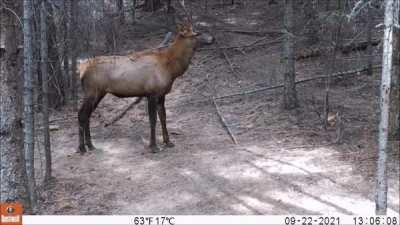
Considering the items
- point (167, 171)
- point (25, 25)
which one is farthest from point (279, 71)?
point (25, 25)

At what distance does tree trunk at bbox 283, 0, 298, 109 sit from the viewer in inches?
425

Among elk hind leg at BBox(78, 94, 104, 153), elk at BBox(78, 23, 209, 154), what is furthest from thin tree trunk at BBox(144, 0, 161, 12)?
elk hind leg at BBox(78, 94, 104, 153)

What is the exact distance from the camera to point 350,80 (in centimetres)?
1270

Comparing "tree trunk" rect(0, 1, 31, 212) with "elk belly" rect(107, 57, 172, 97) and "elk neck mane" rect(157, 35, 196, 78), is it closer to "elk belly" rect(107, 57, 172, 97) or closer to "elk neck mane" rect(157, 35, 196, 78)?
"elk belly" rect(107, 57, 172, 97)

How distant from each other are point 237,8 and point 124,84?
34.0 feet

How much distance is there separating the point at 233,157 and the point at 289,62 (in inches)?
117

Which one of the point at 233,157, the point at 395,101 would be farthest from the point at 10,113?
the point at 395,101

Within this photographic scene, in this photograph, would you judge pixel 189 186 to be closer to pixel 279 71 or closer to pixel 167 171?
pixel 167 171

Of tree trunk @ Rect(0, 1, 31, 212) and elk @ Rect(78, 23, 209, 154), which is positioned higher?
tree trunk @ Rect(0, 1, 31, 212)

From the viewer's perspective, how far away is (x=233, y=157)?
29.3 feet

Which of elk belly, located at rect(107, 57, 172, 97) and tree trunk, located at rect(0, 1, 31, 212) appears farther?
elk belly, located at rect(107, 57, 172, 97)

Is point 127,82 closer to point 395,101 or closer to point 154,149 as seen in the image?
point 154,149

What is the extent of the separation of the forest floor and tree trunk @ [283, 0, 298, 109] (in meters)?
0.24

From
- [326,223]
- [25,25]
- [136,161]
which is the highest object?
[25,25]
